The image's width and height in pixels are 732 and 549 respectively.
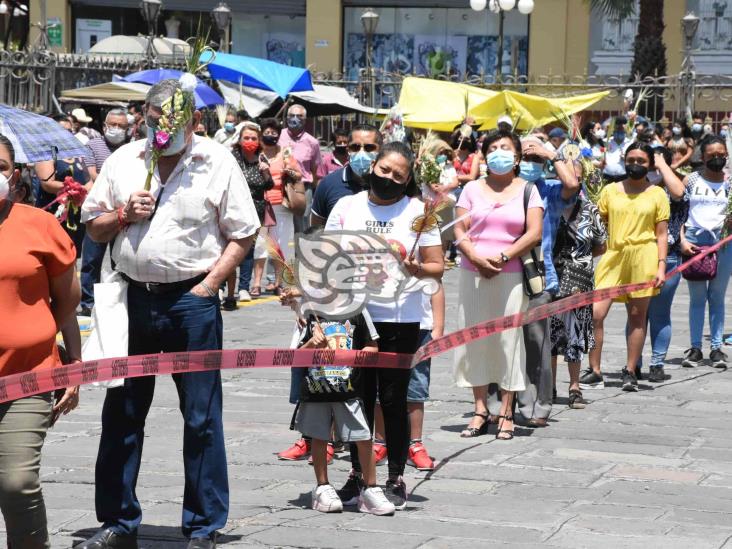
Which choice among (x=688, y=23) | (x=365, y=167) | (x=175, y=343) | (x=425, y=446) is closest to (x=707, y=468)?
(x=425, y=446)

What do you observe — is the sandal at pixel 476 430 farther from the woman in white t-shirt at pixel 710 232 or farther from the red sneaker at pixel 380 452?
the woman in white t-shirt at pixel 710 232

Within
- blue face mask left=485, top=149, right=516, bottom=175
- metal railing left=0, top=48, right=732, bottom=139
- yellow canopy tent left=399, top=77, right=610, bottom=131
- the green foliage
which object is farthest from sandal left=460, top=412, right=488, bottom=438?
the green foliage

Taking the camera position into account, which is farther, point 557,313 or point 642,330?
point 642,330

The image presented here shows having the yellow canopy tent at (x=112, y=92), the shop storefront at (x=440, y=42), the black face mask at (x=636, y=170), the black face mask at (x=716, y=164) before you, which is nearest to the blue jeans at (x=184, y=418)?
the black face mask at (x=636, y=170)

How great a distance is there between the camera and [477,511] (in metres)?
6.46

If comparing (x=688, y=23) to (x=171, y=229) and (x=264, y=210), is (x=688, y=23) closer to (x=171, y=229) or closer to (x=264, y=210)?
(x=264, y=210)

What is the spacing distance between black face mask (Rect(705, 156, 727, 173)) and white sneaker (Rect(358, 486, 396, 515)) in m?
6.18

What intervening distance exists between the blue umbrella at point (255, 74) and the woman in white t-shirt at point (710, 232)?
9.31 meters

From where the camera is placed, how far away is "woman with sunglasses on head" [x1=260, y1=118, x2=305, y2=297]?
14438 millimetres

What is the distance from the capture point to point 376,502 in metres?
6.35

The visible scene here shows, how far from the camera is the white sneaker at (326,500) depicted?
6.36 metres

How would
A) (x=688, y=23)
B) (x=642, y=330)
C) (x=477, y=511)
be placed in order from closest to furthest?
(x=477, y=511) → (x=642, y=330) → (x=688, y=23)

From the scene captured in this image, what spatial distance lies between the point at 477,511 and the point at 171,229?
1989mm

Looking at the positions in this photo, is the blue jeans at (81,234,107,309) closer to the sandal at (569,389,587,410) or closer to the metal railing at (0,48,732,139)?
the sandal at (569,389,587,410)
